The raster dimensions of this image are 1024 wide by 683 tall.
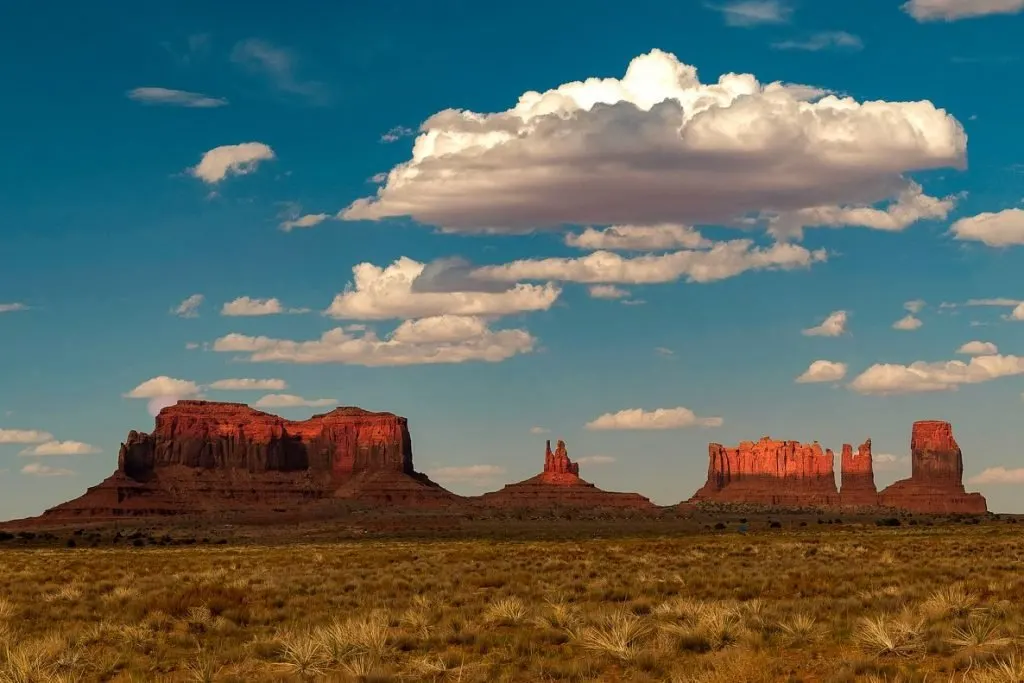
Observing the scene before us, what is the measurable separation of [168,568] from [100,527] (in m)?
115

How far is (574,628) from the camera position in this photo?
19078mm

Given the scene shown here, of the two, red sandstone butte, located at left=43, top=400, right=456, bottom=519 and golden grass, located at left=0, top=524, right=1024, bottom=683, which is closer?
golden grass, located at left=0, top=524, right=1024, bottom=683

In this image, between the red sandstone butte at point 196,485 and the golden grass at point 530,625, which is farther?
the red sandstone butte at point 196,485

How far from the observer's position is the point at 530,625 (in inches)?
782

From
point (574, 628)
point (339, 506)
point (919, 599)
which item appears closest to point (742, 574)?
point (919, 599)

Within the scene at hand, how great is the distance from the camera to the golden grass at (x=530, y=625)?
1528 cm

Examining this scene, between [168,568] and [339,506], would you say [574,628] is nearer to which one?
[168,568]

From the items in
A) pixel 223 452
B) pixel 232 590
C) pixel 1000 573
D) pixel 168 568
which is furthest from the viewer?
pixel 223 452

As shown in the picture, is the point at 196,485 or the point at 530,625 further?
the point at 196,485

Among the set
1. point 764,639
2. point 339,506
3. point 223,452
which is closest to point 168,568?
point 764,639

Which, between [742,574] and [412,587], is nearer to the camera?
[412,587]

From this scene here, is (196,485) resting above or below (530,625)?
above

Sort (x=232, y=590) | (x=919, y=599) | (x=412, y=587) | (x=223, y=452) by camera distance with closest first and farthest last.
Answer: (x=919, y=599)
(x=232, y=590)
(x=412, y=587)
(x=223, y=452)

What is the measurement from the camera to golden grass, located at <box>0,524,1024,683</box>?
1528 cm
